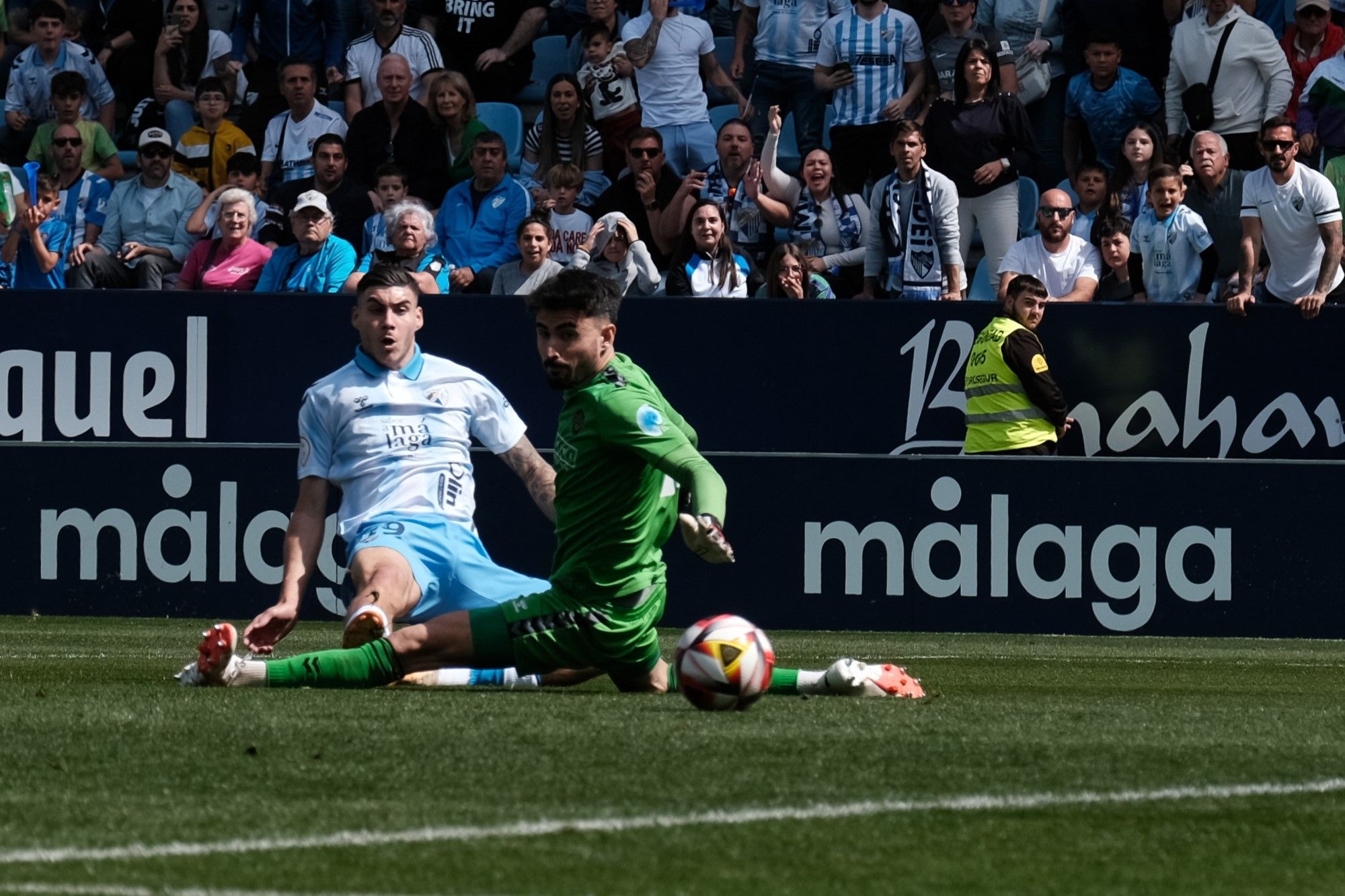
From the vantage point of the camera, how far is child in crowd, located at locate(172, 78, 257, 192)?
15.4 metres

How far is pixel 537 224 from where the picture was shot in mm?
13344

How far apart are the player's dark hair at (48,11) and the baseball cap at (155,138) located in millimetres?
2052

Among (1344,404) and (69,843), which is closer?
(69,843)

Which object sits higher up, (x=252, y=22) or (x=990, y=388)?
(x=252, y=22)

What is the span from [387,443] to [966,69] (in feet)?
23.6

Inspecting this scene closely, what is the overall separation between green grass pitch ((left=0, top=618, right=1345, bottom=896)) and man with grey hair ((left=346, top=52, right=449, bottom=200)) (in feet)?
25.4

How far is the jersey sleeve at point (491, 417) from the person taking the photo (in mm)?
8078

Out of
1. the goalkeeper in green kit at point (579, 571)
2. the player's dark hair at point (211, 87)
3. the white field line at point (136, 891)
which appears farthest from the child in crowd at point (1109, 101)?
the white field line at point (136, 891)

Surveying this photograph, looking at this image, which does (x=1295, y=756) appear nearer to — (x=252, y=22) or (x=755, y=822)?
(x=755, y=822)

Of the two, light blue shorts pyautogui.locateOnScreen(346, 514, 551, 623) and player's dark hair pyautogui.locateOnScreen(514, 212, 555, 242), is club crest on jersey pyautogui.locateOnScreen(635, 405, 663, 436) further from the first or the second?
player's dark hair pyautogui.locateOnScreen(514, 212, 555, 242)

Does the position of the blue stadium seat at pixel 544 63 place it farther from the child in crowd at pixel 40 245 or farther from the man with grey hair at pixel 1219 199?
the man with grey hair at pixel 1219 199

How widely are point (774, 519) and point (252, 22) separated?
286 inches

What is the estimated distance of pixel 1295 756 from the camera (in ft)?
18.7

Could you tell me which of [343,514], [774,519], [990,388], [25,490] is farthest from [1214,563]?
[25,490]
